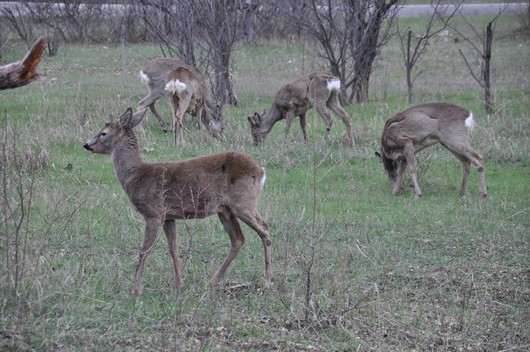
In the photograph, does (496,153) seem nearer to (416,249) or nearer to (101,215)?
(416,249)

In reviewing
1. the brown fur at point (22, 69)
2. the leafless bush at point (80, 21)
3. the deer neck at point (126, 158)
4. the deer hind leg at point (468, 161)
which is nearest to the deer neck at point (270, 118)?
the deer hind leg at point (468, 161)

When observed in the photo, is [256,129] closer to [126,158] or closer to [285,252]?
[126,158]

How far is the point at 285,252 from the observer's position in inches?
280

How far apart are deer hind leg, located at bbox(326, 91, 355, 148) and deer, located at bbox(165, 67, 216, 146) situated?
2.05 m

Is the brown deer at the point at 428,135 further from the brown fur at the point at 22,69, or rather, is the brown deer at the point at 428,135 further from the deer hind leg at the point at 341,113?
the brown fur at the point at 22,69

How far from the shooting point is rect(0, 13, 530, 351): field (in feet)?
18.9

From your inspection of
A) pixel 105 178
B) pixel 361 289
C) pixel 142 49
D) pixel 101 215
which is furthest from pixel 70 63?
pixel 361 289

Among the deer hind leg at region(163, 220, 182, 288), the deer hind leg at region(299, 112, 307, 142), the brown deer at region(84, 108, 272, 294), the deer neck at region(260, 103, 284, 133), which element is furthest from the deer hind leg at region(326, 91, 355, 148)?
the deer hind leg at region(163, 220, 182, 288)

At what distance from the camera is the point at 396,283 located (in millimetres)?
7176

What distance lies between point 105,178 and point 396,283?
483 centimetres

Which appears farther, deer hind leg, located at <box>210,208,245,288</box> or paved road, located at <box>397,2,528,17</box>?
paved road, located at <box>397,2,528,17</box>

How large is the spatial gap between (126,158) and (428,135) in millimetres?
5033

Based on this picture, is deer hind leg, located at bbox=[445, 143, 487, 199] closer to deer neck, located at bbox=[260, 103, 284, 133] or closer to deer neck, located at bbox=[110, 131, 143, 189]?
deer neck, located at bbox=[260, 103, 284, 133]

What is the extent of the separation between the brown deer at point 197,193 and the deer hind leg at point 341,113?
20.4ft
